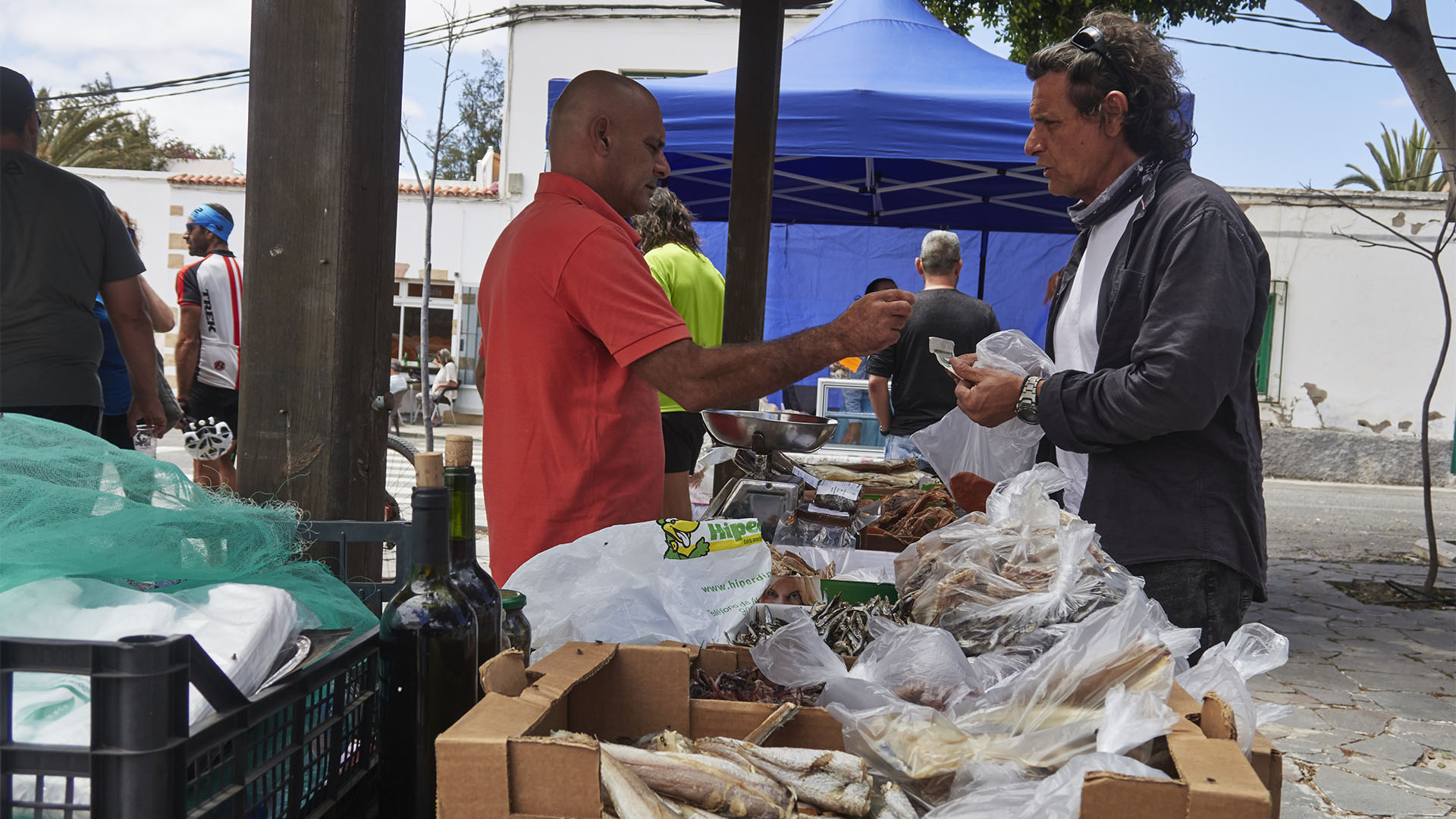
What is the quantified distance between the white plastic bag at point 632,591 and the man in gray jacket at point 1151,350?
2.78 feet

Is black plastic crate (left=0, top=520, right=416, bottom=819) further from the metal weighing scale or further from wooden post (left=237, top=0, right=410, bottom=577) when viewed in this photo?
the metal weighing scale

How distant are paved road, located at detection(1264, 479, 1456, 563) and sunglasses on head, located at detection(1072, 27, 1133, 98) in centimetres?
782

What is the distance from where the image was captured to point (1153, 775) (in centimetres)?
91

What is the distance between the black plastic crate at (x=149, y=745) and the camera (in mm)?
723

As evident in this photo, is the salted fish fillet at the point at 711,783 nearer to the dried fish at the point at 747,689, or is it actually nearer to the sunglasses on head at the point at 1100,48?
the dried fish at the point at 747,689

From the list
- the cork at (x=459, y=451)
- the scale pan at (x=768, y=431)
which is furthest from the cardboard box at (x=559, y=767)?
the scale pan at (x=768, y=431)

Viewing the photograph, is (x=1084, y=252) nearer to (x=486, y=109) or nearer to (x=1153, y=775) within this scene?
(x=1153, y=775)

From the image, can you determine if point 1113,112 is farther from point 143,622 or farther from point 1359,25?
point 1359,25

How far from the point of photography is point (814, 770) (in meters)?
1.04

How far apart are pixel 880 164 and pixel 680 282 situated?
301 cm

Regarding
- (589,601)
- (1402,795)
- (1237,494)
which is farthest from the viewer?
(1402,795)

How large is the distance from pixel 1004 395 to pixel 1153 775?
1324mm

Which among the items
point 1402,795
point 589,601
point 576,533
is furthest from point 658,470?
point 1402,795

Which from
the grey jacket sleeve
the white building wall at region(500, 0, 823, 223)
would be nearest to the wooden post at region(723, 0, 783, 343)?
the grey jacket sleeve
